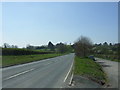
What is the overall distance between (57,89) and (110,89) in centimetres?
363

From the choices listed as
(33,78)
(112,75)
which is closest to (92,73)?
(112,75)

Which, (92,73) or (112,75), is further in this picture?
(112,75)

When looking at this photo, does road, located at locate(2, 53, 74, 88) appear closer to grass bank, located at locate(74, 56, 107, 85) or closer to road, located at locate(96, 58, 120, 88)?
grass bank, located at locate(74, 56, 107, 85)

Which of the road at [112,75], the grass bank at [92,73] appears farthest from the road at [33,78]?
the road at [112,75]

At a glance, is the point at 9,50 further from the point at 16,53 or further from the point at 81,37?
the point at 81,37

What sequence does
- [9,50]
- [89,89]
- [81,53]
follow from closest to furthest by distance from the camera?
[89,89]
[9,50]
[81,53]

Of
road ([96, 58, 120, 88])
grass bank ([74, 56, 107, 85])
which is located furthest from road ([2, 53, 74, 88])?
road ([96, 58, 120, 88])

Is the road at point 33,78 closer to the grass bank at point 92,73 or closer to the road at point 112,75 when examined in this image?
the grass bank at point 92,73

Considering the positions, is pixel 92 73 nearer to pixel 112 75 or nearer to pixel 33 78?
pixel 112 75

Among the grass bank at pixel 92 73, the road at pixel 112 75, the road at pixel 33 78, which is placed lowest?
the road at pixel 112 75

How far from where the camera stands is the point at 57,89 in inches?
485

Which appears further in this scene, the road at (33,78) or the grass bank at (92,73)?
the grass bank at (92,73)

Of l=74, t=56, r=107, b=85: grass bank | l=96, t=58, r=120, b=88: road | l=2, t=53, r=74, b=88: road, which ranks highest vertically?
l=2, t=53, r=74, b=88: road

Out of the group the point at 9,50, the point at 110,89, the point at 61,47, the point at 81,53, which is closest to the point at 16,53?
the point at 9,50
